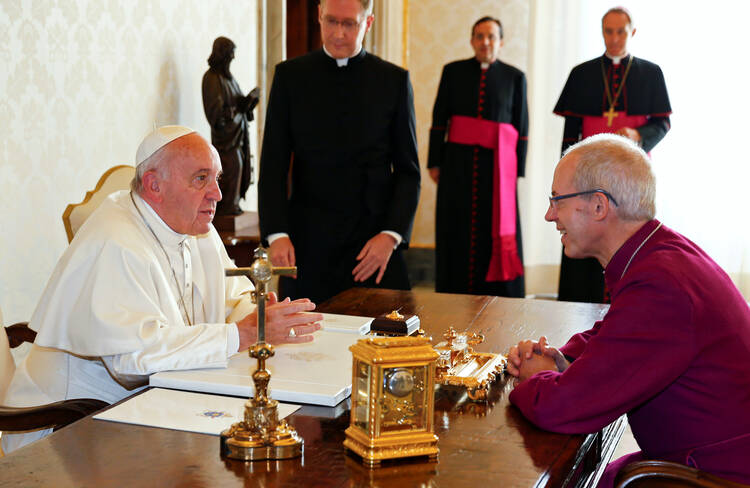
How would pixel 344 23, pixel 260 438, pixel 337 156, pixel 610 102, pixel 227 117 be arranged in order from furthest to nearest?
pixel 610 102, pixel 227 117, pixel 337 156, pixel 344 23, pixel 260 438

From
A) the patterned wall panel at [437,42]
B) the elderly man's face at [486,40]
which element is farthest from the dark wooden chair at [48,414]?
the patterned wall panel at [437,42]

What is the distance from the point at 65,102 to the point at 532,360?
2.67 metres

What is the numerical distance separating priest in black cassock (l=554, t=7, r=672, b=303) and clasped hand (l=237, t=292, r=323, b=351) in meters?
4.22

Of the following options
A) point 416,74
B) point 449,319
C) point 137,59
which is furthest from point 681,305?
point 416,74

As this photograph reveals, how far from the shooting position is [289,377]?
6.85 ft

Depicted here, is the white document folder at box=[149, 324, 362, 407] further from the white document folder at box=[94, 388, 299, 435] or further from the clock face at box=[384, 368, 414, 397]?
the clock face at box=[384, 368, 414, 397]

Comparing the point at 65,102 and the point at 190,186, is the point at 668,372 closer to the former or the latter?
the point at 190,186

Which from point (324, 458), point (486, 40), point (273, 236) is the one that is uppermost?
point (486, 40)

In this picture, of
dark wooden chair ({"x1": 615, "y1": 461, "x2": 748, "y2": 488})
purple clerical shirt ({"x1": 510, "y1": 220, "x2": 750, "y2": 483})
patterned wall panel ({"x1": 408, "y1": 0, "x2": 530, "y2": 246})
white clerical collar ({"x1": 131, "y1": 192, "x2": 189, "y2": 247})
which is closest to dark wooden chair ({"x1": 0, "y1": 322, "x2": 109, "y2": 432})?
white clerical collar ({"x1": 131, "y1": 192, "x2": 189, "y2": 247})

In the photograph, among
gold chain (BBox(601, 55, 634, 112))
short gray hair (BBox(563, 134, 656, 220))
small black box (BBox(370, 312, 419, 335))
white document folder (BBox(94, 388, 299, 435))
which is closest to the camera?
white document folder (BBox(94, 388, 299, 435))

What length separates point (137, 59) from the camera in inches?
180

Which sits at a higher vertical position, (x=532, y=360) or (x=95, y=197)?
(x=95, y=197)

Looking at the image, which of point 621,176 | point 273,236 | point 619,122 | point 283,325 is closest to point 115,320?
point 283,325

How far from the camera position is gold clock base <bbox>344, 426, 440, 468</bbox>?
1.61 meters
